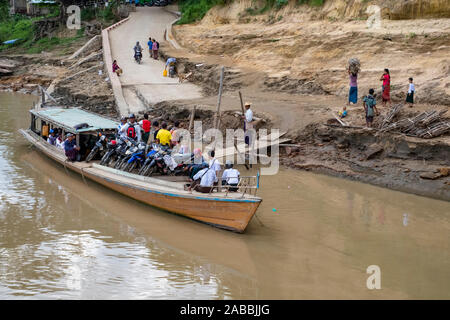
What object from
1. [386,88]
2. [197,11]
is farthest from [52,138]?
[197,11]

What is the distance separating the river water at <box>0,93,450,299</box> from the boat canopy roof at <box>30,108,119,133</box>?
1.68 meters

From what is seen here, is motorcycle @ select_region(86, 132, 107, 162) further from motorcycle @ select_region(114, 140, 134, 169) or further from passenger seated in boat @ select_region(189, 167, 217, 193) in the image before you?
passenger seated in boat @ select_region(189, 167, 217, 193)

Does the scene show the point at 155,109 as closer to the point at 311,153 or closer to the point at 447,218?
the point at 311,153

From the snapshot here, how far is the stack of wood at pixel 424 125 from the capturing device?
44.7 feet

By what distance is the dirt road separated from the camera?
72.0 ft

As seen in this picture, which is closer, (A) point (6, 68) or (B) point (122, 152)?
(B) point (122, 152)

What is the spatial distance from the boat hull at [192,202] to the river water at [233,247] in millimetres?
237

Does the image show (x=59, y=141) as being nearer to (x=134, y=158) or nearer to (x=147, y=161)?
A: (x=134, y=158)

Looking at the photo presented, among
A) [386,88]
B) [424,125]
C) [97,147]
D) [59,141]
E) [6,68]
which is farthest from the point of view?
[6,68]

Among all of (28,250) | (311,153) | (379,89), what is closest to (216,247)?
(28,250)

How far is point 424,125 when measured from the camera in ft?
45.9

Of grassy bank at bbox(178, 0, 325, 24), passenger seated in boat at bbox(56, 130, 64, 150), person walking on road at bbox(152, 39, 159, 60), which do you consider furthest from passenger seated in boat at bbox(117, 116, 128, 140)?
person walking on road at bbox(152, 39, 159, 60)

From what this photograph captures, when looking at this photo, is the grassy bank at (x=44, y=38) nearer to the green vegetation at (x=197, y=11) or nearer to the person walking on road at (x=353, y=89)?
the green vegetation at (x=197, y=11)

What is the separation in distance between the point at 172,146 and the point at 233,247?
4.31m
